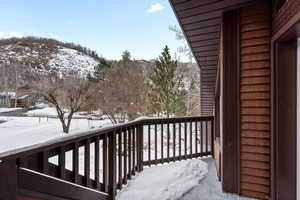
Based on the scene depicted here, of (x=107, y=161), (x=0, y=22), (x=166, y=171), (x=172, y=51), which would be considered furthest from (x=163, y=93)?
(x=0, y=22)

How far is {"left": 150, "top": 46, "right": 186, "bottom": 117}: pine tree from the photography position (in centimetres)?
1409

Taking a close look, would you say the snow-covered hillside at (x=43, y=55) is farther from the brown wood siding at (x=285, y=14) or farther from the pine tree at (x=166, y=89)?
the brown wood siding at (x=285, y=14)

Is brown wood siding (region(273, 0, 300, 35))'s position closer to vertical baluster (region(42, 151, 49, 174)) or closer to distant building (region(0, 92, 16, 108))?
vertical baluster (region(42, 151, 49, 174))

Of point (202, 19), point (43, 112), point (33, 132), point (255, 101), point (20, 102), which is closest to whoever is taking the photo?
point (255, 101)

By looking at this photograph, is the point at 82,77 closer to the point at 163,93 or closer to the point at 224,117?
the point at 163,93

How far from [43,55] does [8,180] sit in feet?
165

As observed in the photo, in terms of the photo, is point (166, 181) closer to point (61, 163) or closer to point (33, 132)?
point (61, 163)

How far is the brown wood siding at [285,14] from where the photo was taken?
1.60 m

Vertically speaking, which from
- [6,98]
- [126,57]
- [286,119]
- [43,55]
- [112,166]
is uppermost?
[43,55]

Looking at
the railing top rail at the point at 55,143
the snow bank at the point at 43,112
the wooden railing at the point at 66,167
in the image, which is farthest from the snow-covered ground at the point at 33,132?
the railing top rail at the point at 55,143

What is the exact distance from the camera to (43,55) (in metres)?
45.3

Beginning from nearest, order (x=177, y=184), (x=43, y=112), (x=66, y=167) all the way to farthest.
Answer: (x=66, y=167), (x=177, y=184), (x=43, y=112)

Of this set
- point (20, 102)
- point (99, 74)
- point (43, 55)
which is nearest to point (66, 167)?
point (99, 74)

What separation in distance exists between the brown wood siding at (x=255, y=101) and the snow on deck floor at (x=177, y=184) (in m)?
0.29
